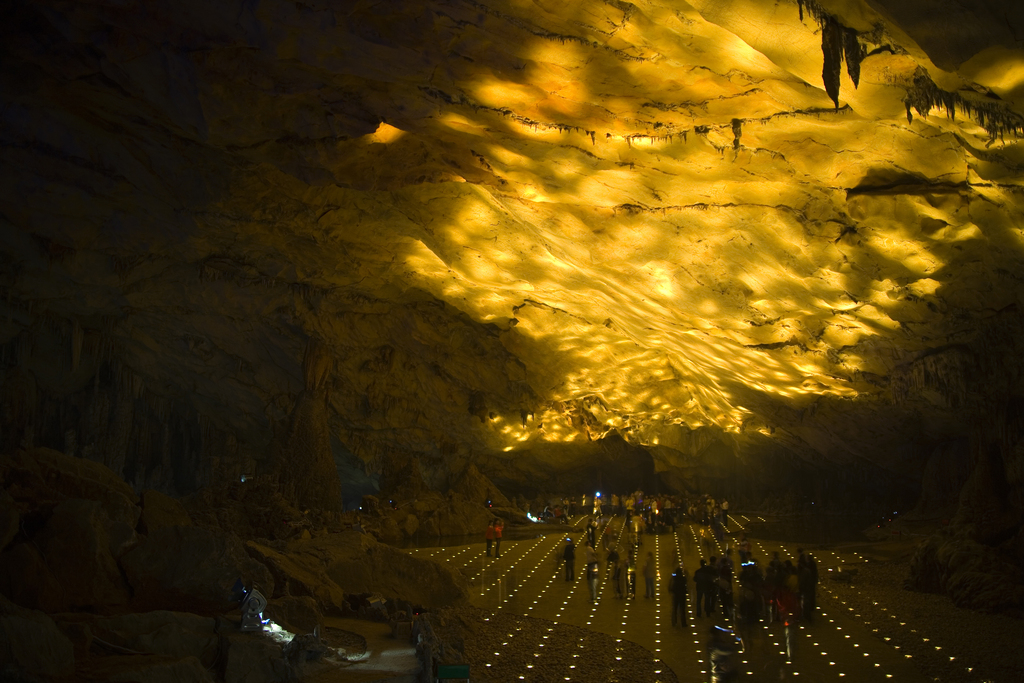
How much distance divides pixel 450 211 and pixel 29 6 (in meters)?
6.20

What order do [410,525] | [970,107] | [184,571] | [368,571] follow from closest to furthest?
[970,107] < [184,571] < [368,571] < [410,525]

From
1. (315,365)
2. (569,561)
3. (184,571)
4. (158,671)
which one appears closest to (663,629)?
(569,561)

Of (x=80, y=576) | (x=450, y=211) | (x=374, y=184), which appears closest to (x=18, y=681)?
(x=80, y=576)

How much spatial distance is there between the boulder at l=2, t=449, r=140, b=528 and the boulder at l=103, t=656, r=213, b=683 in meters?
3.02

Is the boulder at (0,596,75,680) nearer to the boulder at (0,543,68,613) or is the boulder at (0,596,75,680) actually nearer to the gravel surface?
the boulder at (0,543,68,613)

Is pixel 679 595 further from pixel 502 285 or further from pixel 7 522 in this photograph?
pixel 7 522

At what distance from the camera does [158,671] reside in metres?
5.02

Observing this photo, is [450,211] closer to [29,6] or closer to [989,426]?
[29,6]

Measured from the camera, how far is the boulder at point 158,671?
4.89 metres

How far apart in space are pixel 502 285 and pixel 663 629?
770 centimetres

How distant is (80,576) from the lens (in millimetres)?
6809

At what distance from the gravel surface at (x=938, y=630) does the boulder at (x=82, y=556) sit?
8.63 m

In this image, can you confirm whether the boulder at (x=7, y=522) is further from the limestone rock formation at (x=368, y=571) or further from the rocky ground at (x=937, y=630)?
the rocky ground at (x=937, y=630)

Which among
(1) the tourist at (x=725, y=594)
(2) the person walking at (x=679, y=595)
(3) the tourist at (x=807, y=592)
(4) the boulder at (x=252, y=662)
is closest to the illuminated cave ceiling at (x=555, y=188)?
(3) the tourist at (x=807, y=592)
